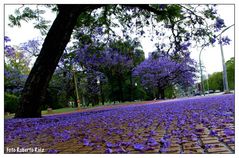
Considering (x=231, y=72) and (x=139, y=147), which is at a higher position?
(x=231, y=72)

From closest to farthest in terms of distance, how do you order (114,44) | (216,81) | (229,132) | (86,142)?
(229,132), (86,142), (216,81), (114,44)

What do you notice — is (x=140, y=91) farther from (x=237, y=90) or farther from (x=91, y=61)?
(x=237, y=90)

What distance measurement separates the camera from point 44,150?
2721mm

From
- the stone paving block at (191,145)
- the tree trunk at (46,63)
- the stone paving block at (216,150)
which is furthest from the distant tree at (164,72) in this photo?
the stone paving block at (216,150)

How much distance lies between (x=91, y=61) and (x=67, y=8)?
1.33m

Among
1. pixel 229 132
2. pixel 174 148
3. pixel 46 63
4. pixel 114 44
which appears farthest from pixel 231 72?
pixel 46 63

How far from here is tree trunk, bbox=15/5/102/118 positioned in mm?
5910

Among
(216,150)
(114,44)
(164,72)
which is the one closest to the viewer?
(216,150)

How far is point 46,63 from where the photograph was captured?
595 cm

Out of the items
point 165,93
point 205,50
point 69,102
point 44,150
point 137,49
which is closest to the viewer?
point 44,150

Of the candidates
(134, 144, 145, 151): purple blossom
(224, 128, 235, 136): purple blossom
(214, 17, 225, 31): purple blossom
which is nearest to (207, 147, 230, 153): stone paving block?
(224, 128, 235, 136): purple blossom

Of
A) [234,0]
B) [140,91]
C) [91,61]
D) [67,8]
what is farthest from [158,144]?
[67,8]

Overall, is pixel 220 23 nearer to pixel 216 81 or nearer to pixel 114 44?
pixel 216 81

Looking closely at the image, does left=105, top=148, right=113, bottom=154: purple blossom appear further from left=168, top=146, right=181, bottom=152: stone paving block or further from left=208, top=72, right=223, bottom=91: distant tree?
left=208, top=72, right=223, bottom=91: distant tree
